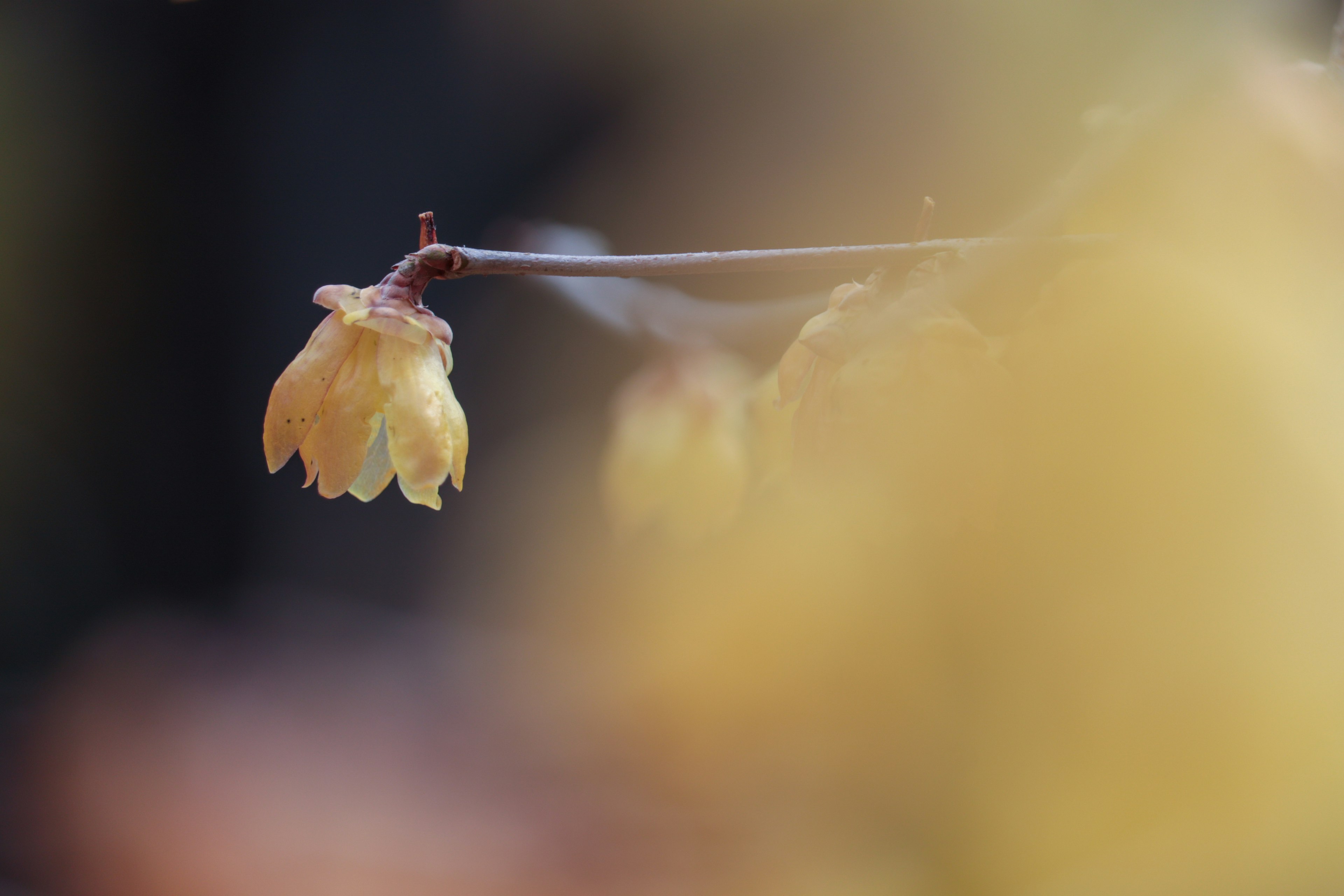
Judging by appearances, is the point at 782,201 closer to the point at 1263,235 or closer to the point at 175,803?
the point at 1263,235

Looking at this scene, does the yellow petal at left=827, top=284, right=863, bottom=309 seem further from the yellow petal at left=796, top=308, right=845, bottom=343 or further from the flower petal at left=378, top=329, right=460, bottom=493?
the flower petal at left=378, top=329, right=460, bottom=493

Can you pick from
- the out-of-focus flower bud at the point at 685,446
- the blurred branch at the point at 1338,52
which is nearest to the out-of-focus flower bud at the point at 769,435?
the out-of-focus flower bud at the point at 685,446

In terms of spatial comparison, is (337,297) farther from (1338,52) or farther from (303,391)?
(1338,52)

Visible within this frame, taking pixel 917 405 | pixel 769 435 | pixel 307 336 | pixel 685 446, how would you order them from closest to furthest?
1. pixel 917 405
2. pixel 769 435
3. pixel 685 446
4. pixel 307 336

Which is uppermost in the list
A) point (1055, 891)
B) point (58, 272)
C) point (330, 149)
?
point (330, 149)

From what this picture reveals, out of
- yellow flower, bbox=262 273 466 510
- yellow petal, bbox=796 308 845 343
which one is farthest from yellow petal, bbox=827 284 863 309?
yellow flower, bbox=262 273 466 510

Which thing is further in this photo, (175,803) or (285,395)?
(175,803)

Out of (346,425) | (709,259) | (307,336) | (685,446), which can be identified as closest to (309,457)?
(346,425)

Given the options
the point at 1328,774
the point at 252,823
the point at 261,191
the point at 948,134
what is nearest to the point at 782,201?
the point at 948,134
